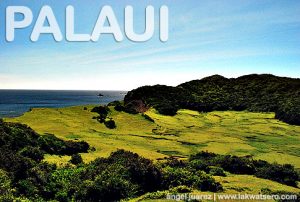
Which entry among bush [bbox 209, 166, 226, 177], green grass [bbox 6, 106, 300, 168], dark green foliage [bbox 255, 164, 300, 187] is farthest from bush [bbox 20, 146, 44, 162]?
dark green foliage [bbox 255, 164, 300, 187]

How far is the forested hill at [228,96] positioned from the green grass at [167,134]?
9.17m

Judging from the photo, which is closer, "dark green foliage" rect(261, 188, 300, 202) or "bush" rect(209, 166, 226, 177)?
"dark green foliage" rect(261, 188, 300, 202)

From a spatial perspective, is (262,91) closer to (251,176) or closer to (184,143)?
(184,143)

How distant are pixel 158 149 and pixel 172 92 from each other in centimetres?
4897

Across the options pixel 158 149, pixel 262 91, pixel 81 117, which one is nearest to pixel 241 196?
pixel 158 149

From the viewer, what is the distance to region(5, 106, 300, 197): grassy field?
33.4 m

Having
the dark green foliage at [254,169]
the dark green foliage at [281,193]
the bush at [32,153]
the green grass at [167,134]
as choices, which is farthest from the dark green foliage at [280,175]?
the bush at [32,153]

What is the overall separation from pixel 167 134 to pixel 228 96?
158 feet

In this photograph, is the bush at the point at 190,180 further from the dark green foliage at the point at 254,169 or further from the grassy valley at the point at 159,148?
the dark green foliage at the point at 254,169

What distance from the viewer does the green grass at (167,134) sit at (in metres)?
34.7

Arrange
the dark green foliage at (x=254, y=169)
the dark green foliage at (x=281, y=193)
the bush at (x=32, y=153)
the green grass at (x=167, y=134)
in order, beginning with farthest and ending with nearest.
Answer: the green grass at (x=167, y=134)
the bush at (x=32, y=153)
the dark green foliage at (x=254, y=169)
the dark green foliage at (x=281, y=193)

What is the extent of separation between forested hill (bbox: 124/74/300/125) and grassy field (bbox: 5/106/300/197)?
9.46m

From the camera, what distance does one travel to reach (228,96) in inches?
3568

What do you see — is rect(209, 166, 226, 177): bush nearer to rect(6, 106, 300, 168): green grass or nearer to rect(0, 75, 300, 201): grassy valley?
rect(0, 75, 300, 201): grassy valley
